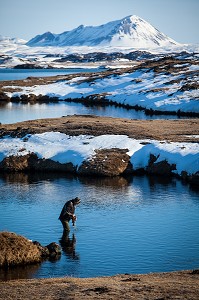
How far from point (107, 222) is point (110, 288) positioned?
1330 centimetres

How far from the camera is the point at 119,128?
186 ft

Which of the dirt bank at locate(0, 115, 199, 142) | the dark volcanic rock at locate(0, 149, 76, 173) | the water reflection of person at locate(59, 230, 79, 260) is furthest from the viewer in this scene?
the dirt bank at locate(0, 115, 199, 142)

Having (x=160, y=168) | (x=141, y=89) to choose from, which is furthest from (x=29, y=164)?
(x=141, y=89)

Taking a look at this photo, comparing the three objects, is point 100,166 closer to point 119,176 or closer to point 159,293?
point 119,176

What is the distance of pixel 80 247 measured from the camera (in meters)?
29.2

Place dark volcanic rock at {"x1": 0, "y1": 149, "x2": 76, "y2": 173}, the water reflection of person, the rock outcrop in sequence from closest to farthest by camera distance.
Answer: the rock outcrop, the water reflection of person, dark volcanic rock at {"x1": 0, "y1": 149, "x2": 76, "y2": 173}

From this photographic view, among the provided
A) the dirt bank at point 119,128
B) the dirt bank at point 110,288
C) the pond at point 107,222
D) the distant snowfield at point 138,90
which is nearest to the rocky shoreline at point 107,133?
the dirt bank at point 119,128

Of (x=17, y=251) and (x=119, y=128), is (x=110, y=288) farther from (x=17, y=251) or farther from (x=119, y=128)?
(x=119, y=128)

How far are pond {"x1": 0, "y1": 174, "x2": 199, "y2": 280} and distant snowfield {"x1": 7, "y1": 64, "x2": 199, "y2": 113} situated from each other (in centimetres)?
4021

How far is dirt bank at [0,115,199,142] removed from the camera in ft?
178

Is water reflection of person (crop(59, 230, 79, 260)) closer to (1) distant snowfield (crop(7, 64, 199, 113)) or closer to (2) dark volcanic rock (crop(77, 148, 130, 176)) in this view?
(2) dark volcanic rock (crop(77, 148, 130, 176))

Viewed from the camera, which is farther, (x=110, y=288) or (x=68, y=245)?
(x=68, y=245)

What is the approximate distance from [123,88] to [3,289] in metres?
89.7

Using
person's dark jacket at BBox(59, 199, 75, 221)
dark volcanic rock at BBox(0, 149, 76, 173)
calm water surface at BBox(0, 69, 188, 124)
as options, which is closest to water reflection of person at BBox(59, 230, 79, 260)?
person's dark jacket at BBox(59, 199, 75, 221)
